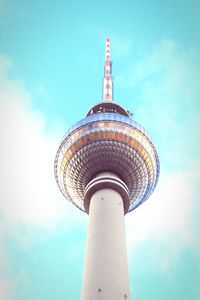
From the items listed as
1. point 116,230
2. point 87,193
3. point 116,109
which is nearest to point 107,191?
point 87,193

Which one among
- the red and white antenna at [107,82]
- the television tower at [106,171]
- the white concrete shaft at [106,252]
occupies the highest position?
the red and white antenna at [107,82]

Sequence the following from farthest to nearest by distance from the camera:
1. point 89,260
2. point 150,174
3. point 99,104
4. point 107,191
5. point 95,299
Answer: point 99,104 → point 150,174 → point 107,191 → point 89,260 → point 95,299

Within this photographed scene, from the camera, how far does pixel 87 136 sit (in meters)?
33.9

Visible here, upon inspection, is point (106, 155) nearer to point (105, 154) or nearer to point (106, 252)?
point (105, 154)

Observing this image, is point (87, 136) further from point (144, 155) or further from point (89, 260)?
point (89, 260)

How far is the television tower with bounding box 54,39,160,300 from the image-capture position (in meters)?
28.1

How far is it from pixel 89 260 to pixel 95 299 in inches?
132

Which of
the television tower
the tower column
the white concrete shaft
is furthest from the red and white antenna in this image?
the white concrete shaft

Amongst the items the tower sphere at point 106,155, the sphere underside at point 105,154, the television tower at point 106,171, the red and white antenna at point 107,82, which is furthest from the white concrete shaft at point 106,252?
the red and white antenna at point 107,82

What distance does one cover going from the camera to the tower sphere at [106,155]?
33625 millimetres

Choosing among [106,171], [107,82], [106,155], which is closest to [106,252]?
[106,171]

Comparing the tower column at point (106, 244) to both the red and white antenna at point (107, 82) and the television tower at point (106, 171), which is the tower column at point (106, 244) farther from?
the red and white antenna at point (107, 82)

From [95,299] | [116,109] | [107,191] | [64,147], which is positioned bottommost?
[95,299]

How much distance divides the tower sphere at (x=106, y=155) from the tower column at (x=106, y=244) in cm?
169
